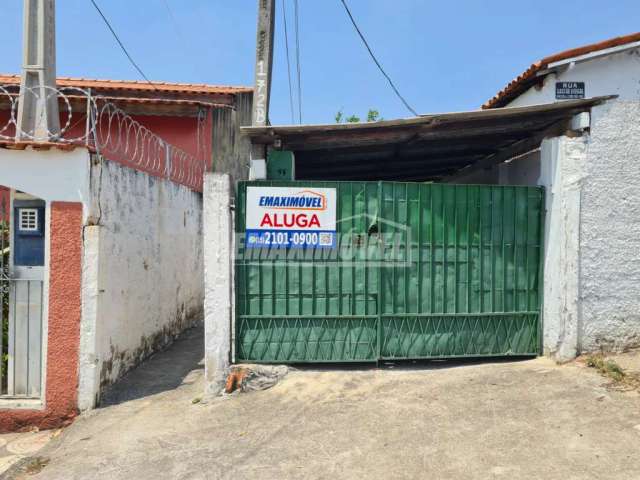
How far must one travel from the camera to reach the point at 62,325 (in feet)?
14.5

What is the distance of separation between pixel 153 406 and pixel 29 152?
2788mm

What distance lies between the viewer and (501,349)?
496cm

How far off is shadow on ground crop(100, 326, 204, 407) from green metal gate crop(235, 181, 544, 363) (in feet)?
4.05

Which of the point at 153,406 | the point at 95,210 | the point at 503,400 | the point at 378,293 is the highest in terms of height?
the point at 95,210

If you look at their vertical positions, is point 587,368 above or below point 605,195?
below

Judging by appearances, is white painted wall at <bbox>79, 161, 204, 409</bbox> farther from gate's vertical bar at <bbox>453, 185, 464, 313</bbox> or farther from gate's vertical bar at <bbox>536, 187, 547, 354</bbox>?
gate's vertical bar at <bbox>536, 187, 547, 354</bbox>

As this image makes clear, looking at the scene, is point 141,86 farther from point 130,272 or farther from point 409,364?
point 409,364

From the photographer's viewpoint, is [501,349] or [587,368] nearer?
[587,368]

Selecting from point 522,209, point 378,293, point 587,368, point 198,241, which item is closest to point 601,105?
point 522,209

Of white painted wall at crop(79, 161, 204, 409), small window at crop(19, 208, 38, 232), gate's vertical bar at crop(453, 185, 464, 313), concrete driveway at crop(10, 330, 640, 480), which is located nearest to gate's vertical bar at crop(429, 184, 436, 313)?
gate's vertical bar at crop(453, 185, 464, 313)

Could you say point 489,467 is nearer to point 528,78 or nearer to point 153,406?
point 153,406

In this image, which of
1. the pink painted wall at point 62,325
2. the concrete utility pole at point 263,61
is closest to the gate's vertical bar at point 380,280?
the concrete utility pole at point 263,61

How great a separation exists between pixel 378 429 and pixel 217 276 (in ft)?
6.89

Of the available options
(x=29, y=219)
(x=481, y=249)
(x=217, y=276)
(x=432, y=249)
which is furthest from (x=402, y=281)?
(x=29, y=219)
